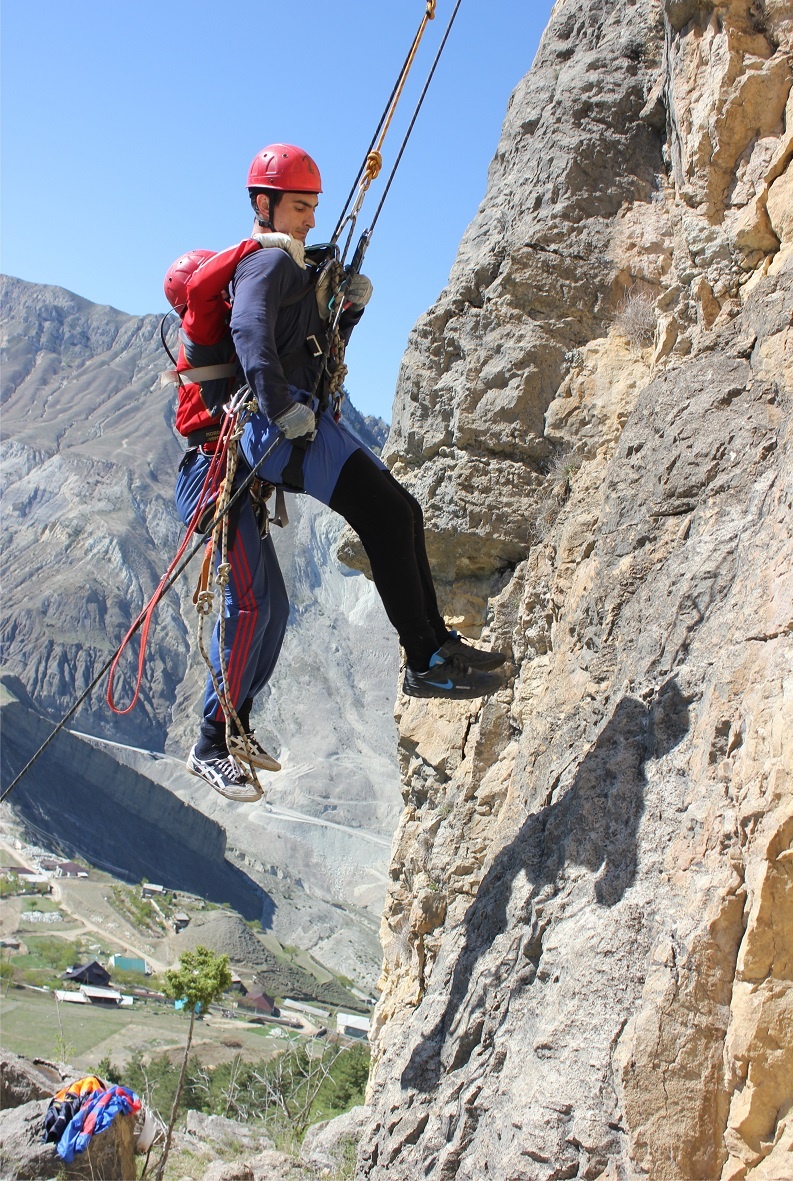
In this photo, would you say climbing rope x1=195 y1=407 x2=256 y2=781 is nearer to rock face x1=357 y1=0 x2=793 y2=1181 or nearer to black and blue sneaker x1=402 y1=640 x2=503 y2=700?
black and blue sneaker x1=402 y1=640 x2=503 y2=700

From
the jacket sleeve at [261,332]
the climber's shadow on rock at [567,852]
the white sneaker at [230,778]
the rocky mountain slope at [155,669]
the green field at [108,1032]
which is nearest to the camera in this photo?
the climber's shadow on rock at [567,852]

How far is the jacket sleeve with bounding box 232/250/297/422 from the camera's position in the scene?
405cm

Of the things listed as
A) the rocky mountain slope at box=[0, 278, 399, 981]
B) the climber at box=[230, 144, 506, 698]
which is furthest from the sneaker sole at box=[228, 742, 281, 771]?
the rocky mountain slope at box=[0, 278, 399, 981]

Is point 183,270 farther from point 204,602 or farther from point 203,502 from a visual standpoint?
point 204,602

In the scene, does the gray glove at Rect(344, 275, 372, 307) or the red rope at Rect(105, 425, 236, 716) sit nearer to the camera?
the red rope at Rect(105, 425, 236, 716)

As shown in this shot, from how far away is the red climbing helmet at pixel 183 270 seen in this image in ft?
15.5

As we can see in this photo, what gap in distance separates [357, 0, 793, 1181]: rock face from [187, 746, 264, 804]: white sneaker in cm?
131

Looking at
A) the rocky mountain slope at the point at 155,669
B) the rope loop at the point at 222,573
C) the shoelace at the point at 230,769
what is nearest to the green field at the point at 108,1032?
the rocky mountain slope at the point at 155,669

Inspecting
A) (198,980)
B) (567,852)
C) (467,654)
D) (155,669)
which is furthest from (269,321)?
(155,669)

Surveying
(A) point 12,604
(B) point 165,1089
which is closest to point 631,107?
(B) point 165,1089

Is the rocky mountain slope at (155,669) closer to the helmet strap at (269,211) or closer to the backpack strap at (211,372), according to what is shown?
the backpack strap at (211,372)

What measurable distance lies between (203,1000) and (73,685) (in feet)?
237

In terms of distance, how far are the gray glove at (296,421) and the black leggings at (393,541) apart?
37cm

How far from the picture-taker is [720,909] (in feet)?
10.4
